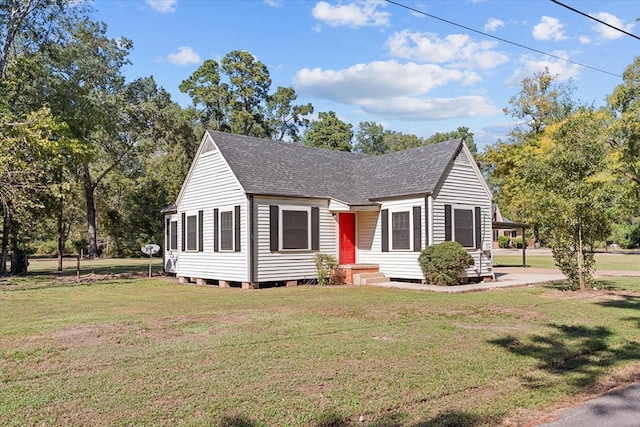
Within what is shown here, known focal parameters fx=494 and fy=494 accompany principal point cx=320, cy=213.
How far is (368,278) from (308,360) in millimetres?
10593

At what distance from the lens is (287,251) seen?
1622 cm

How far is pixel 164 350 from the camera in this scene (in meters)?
6.71

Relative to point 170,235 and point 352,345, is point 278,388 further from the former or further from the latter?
point 170,235

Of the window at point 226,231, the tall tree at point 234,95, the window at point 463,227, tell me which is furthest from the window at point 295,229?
the tall tree at point 234,95

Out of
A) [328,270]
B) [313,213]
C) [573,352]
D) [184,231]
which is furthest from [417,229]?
[573,352]

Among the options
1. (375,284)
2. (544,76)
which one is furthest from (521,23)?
(544,76)

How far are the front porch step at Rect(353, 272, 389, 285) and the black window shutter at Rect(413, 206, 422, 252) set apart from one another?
1.63 m

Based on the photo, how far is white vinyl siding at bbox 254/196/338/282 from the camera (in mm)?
15695

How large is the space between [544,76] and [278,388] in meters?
38.2

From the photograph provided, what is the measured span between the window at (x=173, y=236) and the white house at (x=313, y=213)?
63.1 inches

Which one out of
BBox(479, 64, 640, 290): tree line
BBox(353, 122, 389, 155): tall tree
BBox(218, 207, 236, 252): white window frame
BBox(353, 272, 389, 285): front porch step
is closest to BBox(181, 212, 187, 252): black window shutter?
BBox(218, 207, 236, 252): white window frame

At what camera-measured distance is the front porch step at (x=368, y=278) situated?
54.0 feet

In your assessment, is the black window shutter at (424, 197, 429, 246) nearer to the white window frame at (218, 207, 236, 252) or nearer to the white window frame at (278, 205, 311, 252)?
the white window frame at (278, 205, 311, 252)

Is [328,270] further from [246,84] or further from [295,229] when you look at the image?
[246,84]
